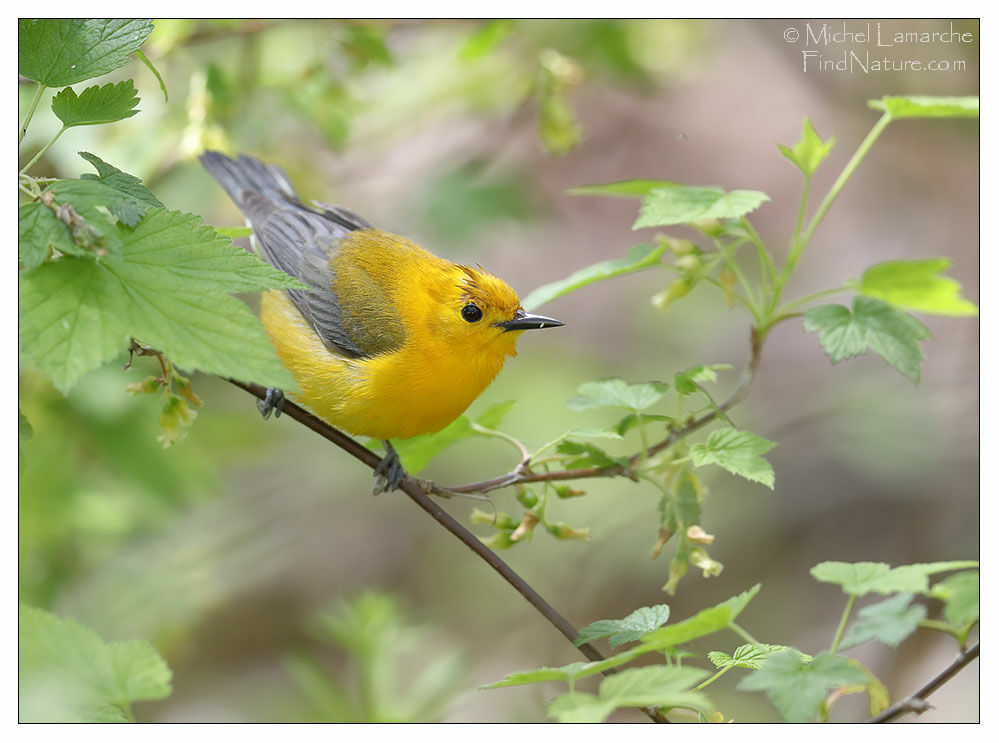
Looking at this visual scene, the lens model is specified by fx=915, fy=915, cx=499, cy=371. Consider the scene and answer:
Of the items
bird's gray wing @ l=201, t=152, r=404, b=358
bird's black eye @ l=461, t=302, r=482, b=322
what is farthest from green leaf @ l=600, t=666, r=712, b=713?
bird's gray wing @ l=201, t=152, r=404, b=358

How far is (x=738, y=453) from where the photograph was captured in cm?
225

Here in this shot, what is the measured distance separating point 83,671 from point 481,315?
6.07ft

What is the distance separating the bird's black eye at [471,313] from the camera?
3.33 metres

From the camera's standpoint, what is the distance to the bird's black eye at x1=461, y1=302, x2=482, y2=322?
333 centimetres

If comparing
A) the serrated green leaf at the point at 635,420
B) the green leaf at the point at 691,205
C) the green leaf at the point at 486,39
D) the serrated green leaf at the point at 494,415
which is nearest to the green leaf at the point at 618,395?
the serrated green leaf at the point at 635,420

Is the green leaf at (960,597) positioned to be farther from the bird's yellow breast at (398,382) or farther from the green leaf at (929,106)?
the bird's yellow breast at (398,382)

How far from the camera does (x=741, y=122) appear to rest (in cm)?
865

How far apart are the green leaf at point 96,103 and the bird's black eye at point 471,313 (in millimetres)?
1547

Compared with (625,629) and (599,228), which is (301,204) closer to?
(625,629)

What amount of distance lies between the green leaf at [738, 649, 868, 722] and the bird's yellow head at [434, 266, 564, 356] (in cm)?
179

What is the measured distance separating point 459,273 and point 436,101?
8.57ft

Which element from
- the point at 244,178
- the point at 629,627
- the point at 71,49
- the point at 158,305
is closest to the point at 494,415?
the point at 629,627

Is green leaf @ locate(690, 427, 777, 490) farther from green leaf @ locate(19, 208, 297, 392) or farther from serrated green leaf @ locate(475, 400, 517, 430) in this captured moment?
green leaf @ locate(19, 208, 297, 392)

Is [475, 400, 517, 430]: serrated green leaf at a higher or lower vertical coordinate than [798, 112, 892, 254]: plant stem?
lower
